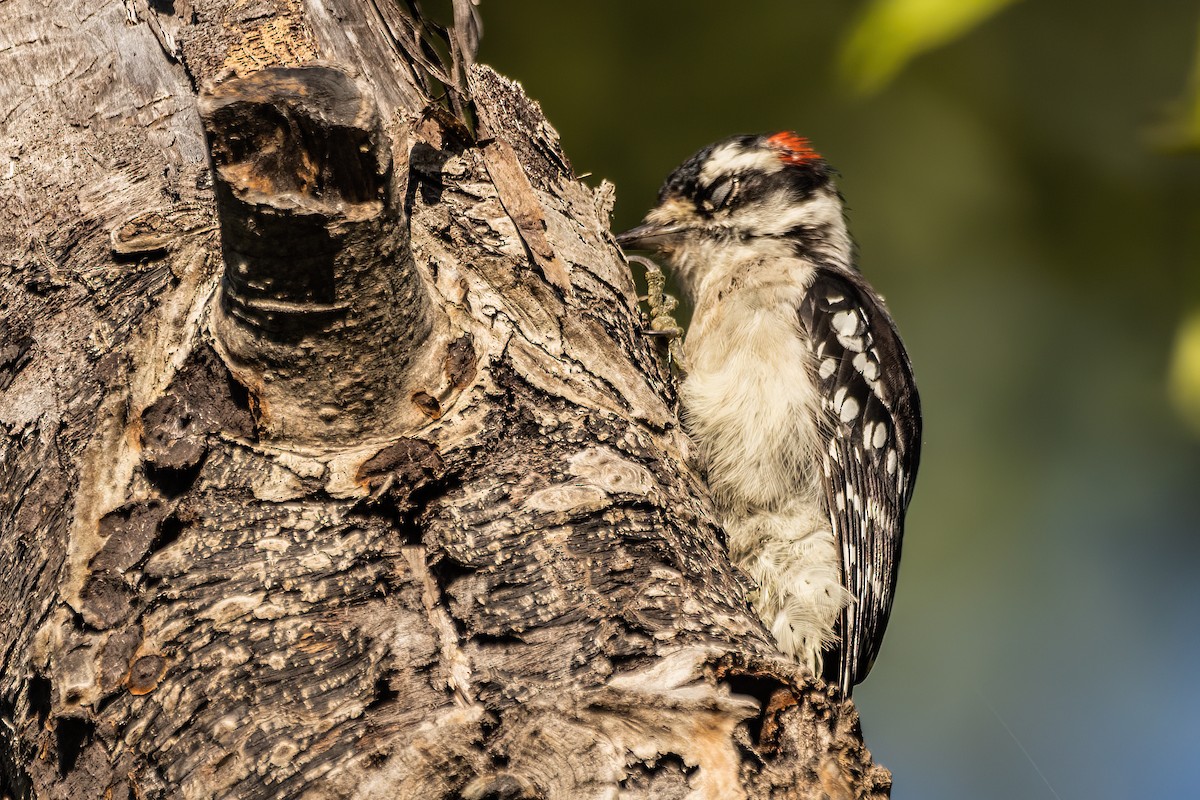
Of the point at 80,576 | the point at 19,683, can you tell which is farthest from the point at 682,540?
the point at 19,683

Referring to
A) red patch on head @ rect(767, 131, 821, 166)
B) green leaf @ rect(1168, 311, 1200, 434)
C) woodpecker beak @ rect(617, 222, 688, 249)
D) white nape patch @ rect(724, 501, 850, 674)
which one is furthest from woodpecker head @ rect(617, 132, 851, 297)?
green leaf @ rect(1168, 311, 1200, 434)

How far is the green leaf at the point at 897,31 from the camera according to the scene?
2.36 m

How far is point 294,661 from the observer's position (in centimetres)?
142

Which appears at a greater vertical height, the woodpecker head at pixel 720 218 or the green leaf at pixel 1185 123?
the woodpecker head at pixel 720 218

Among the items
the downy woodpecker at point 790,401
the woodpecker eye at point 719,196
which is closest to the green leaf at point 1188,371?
the downy woodpecker at point 790,401

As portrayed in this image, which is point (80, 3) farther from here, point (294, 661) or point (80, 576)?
point (294, 661)

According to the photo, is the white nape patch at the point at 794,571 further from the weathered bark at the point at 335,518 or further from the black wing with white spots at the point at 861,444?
the weathered bark at the point at 335,518

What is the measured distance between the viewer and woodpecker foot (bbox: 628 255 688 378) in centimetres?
336

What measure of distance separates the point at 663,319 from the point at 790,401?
0.52 metres

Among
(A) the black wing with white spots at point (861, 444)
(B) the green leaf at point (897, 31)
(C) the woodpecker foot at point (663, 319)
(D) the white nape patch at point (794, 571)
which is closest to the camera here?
(B) the green leaf at point (897, 31)

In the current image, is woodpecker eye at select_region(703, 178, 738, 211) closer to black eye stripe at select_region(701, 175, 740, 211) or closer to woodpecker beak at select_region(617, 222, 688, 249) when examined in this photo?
Answer: black eye stripe at select_region(701, 175, 740, 211)

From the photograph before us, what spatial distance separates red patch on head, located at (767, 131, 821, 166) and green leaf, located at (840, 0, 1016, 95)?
51.8 inches

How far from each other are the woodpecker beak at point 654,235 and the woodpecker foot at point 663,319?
0.15 meters

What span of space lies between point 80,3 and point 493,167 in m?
0.99
